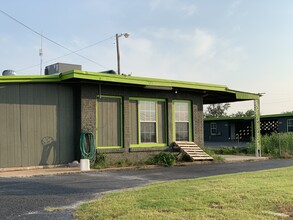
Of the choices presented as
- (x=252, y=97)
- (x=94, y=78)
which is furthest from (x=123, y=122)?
(x=252, y=97)

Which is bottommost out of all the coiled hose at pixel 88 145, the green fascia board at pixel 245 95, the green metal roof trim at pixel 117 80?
the coiled hose at pixel 88 145

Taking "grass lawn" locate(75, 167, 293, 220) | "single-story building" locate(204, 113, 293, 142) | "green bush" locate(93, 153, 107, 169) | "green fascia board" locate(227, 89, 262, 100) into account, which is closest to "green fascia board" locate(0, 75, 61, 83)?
"green bush" locate(93, 153, 107, 169)

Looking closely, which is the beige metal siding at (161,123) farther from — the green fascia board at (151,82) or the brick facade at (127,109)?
the green fascia board at (151,82)

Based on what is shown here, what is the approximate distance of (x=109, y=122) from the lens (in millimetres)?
15609

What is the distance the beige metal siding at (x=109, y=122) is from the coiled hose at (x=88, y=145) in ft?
2.09

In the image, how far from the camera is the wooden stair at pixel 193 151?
16797mm

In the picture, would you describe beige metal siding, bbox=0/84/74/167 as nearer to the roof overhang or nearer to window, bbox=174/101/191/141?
the roof overhang

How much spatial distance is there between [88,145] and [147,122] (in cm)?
319

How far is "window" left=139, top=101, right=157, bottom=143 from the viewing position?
1666cm

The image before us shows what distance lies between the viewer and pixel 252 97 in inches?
805

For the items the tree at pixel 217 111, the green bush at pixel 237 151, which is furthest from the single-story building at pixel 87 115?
the tree at pixel 217 111

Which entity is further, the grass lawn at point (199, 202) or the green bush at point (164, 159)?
the green bush at point (164, 159)

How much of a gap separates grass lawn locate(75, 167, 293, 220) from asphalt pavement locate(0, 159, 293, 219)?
51cm

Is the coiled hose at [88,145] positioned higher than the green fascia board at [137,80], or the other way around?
the green fascia board at [137,80]
